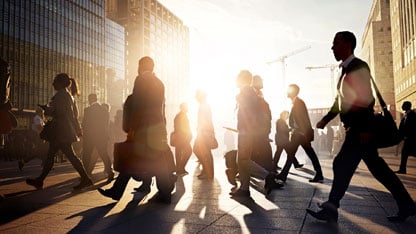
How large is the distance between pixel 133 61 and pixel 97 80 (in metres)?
58.6

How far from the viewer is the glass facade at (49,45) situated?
65938 mm

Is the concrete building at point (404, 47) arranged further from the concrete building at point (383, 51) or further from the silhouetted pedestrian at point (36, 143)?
the silhouetted pedestrian at point (36, 143)

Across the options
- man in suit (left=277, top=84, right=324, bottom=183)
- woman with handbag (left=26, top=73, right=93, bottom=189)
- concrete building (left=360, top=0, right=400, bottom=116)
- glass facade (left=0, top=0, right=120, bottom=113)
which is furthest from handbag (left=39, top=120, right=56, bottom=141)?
concrete building (left=360, top=0, right=400, bottom=116)

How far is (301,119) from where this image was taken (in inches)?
284

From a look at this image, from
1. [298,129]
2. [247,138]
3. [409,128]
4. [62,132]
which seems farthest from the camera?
[409,128]

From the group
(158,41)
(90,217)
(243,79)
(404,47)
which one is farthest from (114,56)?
(90,217)

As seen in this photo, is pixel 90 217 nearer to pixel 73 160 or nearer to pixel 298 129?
pixel 73 160

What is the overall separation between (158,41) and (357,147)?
15506 centimetres

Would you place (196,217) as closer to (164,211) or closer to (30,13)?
(164,211)

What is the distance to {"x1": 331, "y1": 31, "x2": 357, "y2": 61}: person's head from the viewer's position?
13.0 ft

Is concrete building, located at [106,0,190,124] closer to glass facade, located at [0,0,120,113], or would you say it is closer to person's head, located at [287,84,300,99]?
glass facade, located at [0,0,120,113]

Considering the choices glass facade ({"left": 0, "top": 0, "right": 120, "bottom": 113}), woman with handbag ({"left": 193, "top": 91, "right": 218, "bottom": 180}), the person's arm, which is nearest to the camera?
the person's arm

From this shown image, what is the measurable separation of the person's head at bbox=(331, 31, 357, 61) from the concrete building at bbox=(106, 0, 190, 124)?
425 feet

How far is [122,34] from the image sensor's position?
350 ft
